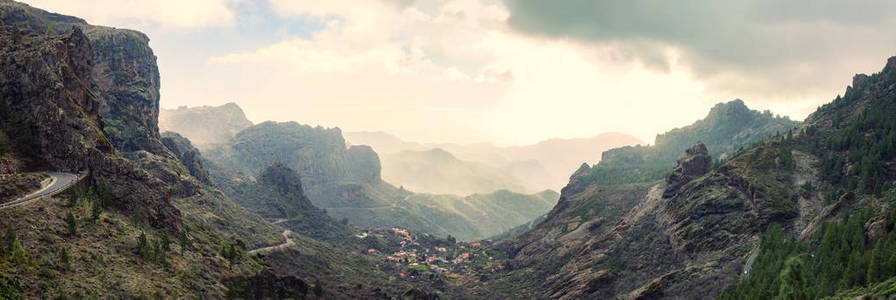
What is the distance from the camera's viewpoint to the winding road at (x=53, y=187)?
74.2 m

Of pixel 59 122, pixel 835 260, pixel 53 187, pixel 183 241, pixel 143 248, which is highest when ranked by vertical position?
pixel 59 122

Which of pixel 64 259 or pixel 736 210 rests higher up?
pixel 736 210

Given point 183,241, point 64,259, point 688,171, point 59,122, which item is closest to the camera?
point 64,259

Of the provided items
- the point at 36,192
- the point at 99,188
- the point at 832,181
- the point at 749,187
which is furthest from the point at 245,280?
the point at 832,181

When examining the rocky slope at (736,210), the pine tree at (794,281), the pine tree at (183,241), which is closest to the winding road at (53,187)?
the pine tree at (183,241)

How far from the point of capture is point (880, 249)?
74.2 meters

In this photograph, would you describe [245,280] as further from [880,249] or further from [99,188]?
[880,249]

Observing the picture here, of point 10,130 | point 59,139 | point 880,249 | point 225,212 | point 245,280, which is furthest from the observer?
point 225,212

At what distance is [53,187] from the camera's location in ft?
274

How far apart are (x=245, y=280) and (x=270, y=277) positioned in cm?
712

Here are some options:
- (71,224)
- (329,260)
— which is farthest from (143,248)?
(329,260)

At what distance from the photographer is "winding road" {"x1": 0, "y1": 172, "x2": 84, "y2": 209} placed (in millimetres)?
74162

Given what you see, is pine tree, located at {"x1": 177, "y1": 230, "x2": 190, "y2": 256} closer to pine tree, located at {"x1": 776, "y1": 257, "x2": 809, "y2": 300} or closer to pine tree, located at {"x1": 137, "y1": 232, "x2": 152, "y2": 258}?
pine tree, located at {"x1": 137, "y1": 232, "x2": 152, "y2": 258}

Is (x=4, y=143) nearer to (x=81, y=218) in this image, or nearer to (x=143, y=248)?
(x=81, y=218)
